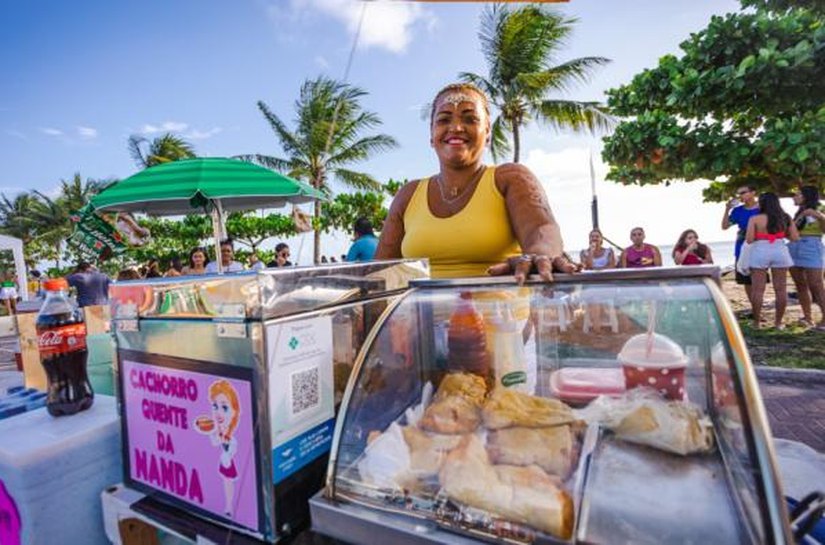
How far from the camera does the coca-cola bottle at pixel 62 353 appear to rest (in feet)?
4.34

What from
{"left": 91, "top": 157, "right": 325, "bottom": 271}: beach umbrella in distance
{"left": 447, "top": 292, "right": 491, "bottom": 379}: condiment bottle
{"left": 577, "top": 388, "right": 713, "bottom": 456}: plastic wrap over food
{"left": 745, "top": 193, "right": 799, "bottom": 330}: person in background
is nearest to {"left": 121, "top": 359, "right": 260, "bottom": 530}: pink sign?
{"left": 447, "top": 292, "right": 491, "bottom": 379}: condiment bottle

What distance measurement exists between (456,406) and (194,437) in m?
0.64

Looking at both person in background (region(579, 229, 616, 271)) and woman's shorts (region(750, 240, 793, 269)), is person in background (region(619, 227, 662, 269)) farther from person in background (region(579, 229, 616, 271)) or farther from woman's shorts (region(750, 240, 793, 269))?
woman's shorts (region(750, 240, 793, 269))

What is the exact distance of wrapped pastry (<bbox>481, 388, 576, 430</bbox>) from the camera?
0.93 m

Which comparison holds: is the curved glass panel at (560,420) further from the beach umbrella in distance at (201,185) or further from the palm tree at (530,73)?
the palm tree at (530,73)

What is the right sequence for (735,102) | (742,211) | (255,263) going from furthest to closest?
(255,263) → (742,211) → (735,102)

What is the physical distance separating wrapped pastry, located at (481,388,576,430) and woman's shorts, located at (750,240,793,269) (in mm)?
6024

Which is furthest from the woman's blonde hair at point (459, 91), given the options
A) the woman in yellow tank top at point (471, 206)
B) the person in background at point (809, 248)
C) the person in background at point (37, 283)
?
the person in background at point (809, 248)

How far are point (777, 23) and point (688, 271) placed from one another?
593 centimetres

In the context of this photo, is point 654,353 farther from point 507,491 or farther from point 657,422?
point 507,491

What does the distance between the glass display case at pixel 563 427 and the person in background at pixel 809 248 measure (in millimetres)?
5920

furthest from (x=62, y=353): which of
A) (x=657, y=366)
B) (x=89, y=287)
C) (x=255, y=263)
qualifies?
(x=255, y=263)

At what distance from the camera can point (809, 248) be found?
16.9 feet

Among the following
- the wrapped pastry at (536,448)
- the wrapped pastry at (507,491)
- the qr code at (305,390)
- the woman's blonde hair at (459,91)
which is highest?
the woman's blonde hair at (459,91)
